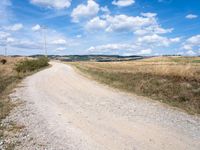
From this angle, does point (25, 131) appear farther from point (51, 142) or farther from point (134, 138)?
point (134, 138)

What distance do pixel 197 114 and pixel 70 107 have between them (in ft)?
17.0

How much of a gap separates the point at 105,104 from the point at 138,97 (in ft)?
9.02

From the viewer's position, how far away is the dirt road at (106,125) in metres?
6.79

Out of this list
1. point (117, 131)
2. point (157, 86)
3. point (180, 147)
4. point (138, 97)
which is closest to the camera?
point (180, 147)

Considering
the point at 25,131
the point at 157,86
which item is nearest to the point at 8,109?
the point at 25,131

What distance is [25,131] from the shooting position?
8156mm

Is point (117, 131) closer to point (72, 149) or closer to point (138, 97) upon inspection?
point (72, 149)

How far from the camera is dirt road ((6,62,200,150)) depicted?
267 inches

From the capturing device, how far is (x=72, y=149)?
21.3ft

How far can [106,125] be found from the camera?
8.48m

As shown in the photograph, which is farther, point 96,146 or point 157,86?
point 157,86

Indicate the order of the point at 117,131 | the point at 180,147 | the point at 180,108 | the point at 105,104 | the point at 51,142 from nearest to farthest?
the point at 180,147 < the point at 51,142 < the point at 117,131 < the point at 180,108 < the point at 105,104

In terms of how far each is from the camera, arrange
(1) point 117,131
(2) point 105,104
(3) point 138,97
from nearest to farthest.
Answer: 1. (1) point 117,131
2. (2) point 105,104
3. (3) point 138,97

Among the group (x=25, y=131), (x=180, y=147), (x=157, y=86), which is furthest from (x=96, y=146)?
(x=157, y=86)
